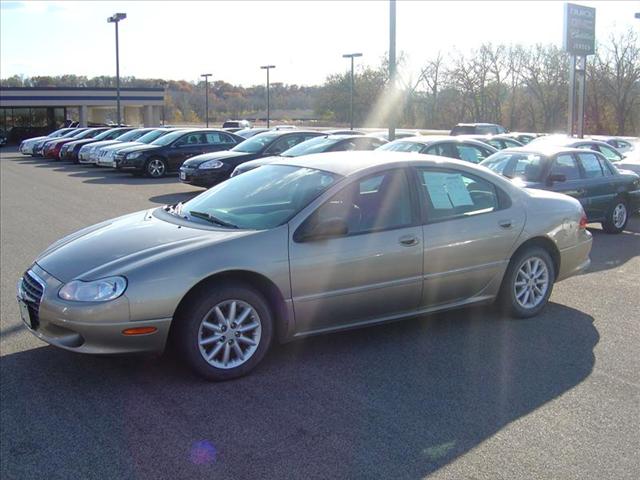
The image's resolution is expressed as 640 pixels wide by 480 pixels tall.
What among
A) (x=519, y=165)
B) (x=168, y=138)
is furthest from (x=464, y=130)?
(x=519, y=165)

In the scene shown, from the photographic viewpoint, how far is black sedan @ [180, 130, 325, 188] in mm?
16688

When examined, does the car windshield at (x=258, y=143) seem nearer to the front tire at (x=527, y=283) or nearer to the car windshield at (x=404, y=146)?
the car windshield at (x=404, y=146)

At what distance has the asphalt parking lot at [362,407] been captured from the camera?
12.0 feet

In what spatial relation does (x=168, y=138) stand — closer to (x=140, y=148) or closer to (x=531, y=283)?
(x=140, y=148)

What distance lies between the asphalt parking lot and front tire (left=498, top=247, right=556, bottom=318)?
0.51 feet

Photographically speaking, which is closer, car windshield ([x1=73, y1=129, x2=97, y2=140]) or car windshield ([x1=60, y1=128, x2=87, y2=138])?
car windshield ([x1=73, y1=129, x2=97, y2=140])

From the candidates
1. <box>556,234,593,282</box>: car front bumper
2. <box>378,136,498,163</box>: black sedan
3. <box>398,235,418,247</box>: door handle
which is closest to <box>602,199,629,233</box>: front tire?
<box>378,136,498,163</box>: black sedan

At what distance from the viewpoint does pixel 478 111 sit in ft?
201

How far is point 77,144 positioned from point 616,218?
75.8ft

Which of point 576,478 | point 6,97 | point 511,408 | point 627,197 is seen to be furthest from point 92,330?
point 6,97

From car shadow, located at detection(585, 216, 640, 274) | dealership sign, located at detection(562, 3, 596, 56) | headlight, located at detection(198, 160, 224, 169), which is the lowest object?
car shadow, located at detection(585, 216, 640, 274)

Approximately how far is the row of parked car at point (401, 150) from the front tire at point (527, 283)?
2459 millimetres

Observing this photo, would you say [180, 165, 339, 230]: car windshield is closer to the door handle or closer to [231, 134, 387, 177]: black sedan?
the door handle

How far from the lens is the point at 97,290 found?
4496mm
